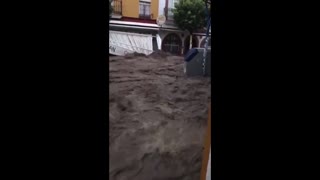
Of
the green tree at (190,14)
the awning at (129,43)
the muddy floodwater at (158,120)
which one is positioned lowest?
the muddy floodwater at (158,120)

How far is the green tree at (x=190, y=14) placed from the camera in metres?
1.05

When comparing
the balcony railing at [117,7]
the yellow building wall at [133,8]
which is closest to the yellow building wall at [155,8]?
the yellow building wall at [133,8]

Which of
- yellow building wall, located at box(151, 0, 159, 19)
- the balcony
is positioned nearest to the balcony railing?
the balcony

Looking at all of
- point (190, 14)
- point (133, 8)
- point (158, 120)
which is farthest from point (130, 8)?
point (158, 120)

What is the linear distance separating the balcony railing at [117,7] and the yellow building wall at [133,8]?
17 millimetres

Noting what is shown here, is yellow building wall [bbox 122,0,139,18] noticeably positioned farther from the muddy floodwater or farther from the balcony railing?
the muddy floodwater

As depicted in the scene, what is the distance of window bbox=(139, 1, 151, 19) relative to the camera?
107 centimetres

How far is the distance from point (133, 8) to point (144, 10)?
4 cm

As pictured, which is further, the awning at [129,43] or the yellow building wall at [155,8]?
the yellow building wall at [155,8]

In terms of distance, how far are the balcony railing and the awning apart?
71mm

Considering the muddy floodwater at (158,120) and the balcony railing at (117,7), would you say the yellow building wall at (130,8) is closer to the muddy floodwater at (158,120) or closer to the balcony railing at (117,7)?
the balcony railing at (117,7)
